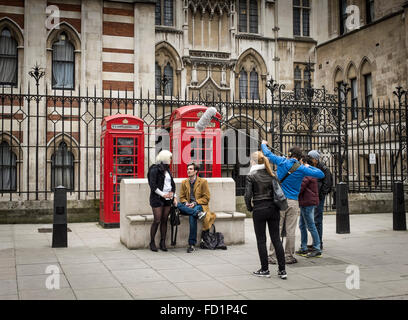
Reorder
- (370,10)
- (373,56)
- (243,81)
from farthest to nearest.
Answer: (243,81), (370,10), (373,56)

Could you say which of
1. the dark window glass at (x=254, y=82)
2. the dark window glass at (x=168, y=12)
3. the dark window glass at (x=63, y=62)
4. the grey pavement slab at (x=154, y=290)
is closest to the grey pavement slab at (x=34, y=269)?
the grey pavement slab at (x=154, y=290)

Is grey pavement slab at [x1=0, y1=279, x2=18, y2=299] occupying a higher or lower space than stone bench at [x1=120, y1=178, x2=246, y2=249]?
lower

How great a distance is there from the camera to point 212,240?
8547 millimetres

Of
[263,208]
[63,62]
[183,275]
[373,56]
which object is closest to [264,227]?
[263,208]

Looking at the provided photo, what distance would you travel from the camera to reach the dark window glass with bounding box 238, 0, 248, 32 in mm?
28145

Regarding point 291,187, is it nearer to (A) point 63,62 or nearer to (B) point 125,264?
(B) point 125,264

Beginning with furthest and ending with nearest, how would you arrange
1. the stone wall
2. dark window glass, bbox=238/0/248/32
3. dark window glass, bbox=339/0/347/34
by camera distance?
dark window glass, bbox=238/0/248/32, dark window glass, bbox=339/0/347/34, the stone wall

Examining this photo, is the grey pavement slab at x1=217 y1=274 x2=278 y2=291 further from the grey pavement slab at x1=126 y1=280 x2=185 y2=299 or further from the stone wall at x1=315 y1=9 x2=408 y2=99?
the stone wall at x1=315 y1=9 x2=408 y2=99

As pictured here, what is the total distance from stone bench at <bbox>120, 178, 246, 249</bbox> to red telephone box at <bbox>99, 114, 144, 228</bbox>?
221 cm

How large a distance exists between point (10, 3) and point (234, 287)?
16699 mm

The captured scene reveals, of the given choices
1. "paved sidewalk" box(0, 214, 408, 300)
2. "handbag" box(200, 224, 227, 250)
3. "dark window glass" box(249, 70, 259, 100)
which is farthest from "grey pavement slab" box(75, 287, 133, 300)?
"dark window glass" box(249, 70, 259, 100)

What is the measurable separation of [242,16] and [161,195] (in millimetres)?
22414

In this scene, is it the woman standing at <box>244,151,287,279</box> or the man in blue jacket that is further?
the man in blue jacket
